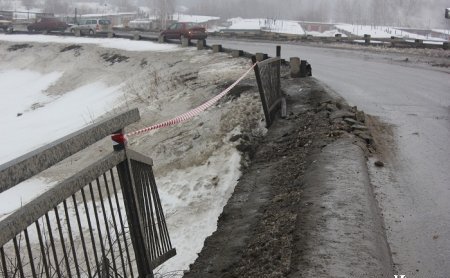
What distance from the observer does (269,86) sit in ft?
32.6

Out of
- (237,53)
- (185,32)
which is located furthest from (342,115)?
(185,32)

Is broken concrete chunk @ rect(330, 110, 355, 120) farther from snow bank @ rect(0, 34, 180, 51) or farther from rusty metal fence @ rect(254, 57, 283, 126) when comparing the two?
snow bank @ rect(0, 34, 180, 51)

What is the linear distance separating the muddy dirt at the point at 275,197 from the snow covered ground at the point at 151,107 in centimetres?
91

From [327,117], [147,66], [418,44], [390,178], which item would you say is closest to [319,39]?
[418,44]

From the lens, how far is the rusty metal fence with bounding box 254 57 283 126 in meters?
9.14

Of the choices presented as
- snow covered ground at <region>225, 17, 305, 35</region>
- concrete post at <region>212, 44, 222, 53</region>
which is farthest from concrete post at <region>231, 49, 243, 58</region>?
snow covered ground at <region>225, 17, 305, 35</region>

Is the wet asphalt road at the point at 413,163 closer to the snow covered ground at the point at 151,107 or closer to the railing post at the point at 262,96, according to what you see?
the railing post at the point at 262,96

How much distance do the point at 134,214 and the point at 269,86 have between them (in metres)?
6.71

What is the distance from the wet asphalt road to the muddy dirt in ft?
2.60

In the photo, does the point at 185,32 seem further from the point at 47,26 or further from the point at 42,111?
the point at 47,26

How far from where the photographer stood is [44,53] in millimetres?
35094

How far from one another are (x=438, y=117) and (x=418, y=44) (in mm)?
21757

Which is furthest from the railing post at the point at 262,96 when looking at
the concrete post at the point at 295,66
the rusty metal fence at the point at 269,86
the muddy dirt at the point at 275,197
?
the concrete post at the point at 295,66

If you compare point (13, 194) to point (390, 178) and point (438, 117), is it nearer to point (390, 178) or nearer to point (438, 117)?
point (390, 178)
